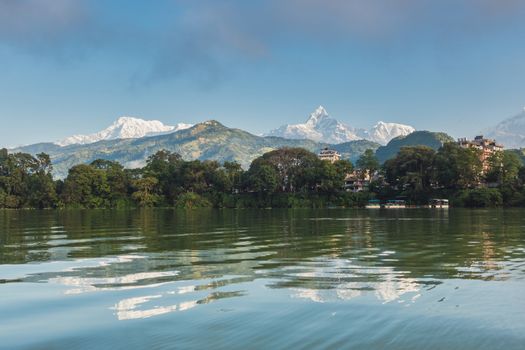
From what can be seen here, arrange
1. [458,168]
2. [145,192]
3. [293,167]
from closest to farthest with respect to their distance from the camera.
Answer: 1. [458,168]
2. [145,192]
3. [293,167]

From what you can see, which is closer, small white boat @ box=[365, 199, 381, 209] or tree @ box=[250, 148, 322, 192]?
small white boat @ box=[365, 199, 381, 209]

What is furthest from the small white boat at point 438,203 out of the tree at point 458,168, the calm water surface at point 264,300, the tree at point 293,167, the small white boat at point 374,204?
the calm water surface at point 264,300

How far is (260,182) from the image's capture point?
113m

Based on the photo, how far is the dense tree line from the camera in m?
110

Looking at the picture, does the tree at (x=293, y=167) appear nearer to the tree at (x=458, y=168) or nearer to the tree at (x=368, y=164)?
the tree at (x=368, y=164)

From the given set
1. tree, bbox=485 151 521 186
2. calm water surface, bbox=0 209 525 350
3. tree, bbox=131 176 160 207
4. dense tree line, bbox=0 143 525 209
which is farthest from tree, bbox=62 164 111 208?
calm water surface, bbox=0 209 525 350

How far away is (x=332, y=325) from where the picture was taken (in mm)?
7281

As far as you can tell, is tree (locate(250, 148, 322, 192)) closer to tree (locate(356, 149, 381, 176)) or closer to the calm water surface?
tree (locate(356, 149, 381, 176))

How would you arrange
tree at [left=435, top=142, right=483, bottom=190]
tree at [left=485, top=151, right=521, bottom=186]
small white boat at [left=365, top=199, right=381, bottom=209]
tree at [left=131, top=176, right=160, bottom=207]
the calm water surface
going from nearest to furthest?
the calm water surface < tree at [left=435, top=142, right=483, bottom=190] < tree at [left=485, top=151, right=521, bottom=186] < small white boat at [left=365, top=199, right=381, bottom=209] < tree at [left=131, top=176, right=160, bottom=207]

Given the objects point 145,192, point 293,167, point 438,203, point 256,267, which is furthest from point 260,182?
point 256,267

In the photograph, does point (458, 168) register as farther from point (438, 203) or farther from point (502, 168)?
point (502, 168)

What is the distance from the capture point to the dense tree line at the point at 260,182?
110 metres

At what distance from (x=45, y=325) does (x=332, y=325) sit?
4366 mm

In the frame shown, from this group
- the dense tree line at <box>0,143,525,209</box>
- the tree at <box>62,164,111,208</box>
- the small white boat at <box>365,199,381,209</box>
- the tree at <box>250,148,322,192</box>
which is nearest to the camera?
the dense tree line at <box>0,143,525,209</box>
